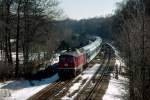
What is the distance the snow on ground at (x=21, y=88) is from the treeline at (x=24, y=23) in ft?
12.4

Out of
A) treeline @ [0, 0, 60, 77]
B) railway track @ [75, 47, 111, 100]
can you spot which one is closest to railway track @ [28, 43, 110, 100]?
railway track @ [75, 47, 111, 100]

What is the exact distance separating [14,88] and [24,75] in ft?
21.9

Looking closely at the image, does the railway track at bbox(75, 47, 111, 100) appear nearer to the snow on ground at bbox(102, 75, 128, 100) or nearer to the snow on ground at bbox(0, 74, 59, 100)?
the snow on ground at bbox(102, 75, 128, 100)

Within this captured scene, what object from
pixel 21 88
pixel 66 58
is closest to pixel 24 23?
pixel 66 58

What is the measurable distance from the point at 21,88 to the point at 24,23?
10099 millimetres

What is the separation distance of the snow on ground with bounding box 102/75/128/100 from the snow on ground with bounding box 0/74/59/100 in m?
5.79

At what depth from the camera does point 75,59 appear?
36.9 m

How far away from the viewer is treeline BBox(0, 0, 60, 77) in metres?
37.2

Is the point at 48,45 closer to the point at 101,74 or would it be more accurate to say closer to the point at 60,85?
the point at 101,74

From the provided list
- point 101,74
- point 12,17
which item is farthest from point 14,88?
point 101,74

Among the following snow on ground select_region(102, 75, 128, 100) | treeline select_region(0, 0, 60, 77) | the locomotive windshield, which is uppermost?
treeline select_region(0, 0, 60, 77)

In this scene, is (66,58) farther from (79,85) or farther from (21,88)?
(21,88)

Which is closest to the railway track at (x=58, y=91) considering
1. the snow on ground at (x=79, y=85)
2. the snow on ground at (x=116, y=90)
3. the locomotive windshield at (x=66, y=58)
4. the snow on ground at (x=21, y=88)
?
the snow on ground at (x=79, y=85)

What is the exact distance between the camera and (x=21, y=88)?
100 feet
